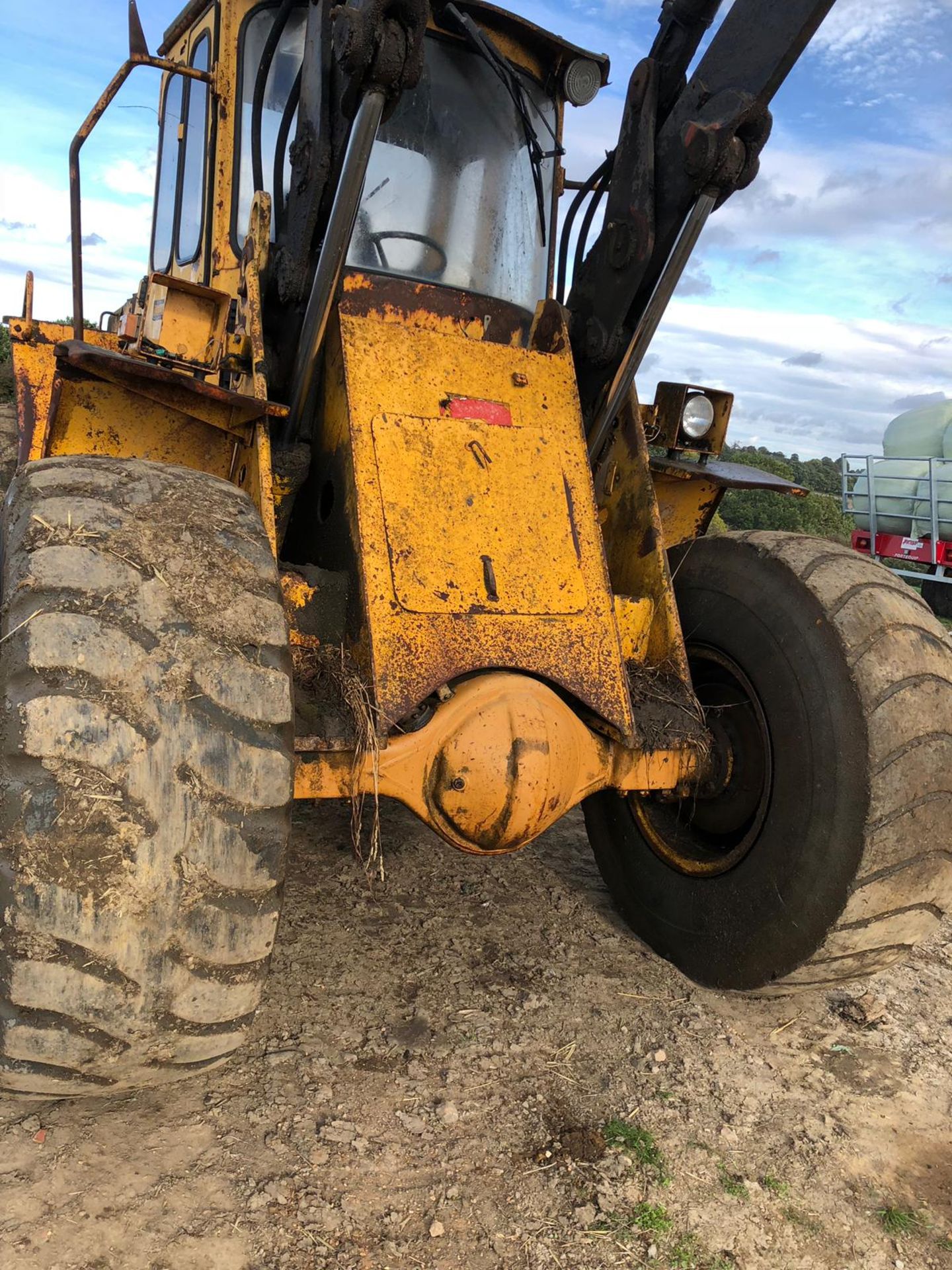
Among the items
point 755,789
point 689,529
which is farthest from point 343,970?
point 689,529

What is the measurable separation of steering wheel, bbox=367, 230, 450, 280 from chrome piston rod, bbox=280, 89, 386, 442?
0.31m

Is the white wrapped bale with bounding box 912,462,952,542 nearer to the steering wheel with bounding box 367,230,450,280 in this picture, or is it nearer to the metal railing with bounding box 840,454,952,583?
the metal railing with bounding box 840,454,952,583

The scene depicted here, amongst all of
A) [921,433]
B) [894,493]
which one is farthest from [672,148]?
[921,433]

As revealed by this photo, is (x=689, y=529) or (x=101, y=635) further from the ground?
(x=689, y=529)

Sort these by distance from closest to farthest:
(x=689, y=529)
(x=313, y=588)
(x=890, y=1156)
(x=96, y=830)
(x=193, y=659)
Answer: (x=96, y=830) < (x=193, y=659) < (x=890, y=1156) < (x=313, y=588) < (x=689, y=529)

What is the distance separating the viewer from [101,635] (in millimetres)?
2061

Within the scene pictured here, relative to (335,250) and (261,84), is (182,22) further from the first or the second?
(335,250)

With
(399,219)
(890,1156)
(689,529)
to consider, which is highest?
(399,219)

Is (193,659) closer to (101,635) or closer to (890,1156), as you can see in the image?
(101,635)

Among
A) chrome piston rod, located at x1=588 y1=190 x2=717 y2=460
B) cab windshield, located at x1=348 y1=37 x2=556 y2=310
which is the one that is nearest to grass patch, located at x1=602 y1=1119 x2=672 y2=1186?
chrome piston rod, located at x1=588 y1=190 x2=717 y2=460

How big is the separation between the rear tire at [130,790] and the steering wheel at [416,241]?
1552 millimetres

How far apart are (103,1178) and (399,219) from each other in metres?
2.96

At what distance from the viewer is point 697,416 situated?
13.4ft

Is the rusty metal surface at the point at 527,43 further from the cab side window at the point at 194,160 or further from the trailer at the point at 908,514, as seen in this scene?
the trailer at the point at 908,514
